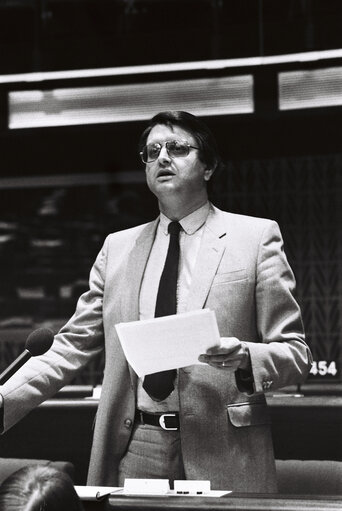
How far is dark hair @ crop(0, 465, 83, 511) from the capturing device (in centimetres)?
102

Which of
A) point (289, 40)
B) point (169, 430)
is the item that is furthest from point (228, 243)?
point (289, 40)

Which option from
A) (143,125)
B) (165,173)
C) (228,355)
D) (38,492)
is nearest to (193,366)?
(228,355)

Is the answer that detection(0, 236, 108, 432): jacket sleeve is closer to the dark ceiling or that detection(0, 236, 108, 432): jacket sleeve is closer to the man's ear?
the man's ear

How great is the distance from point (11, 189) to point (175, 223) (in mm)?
3727

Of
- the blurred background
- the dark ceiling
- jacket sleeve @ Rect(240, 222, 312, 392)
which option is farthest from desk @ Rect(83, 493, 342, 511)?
the dark ceiling

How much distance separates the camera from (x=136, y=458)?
6.65 ft

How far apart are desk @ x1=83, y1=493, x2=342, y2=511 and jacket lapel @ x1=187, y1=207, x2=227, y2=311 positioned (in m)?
0.60

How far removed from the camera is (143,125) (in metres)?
4.77

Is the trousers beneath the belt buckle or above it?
beneath

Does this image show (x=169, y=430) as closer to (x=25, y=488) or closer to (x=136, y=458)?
(x=136, y=458)

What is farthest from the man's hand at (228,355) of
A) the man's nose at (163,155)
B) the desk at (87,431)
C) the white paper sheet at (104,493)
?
the desk at (87,431)

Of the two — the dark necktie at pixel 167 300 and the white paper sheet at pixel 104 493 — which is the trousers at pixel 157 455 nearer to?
the dark necktie at pixel 167 300

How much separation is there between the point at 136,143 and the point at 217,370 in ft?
10.4

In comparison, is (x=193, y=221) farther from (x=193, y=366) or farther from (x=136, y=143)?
(x=136, y=143)
